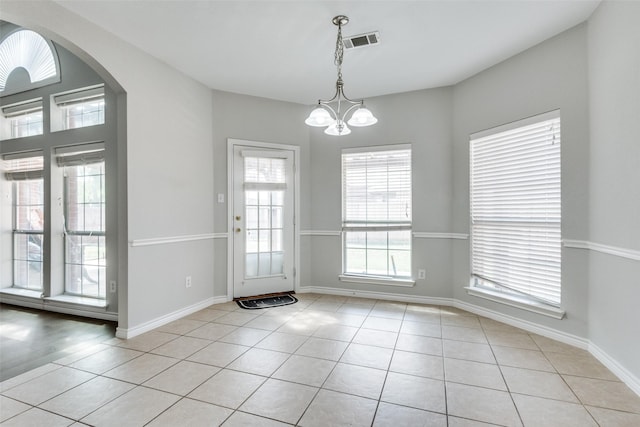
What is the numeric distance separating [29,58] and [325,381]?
5.05m

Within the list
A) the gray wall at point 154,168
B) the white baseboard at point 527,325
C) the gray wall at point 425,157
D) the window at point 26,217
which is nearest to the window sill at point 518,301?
the white baseboard at point 527,325

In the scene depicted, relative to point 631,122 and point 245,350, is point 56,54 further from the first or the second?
point 631,122

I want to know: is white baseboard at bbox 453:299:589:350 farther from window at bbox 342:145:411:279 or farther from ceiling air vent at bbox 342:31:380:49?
ceiling air vent at bbox 342:31:380:49

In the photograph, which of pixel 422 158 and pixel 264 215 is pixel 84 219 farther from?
pixel 422 158

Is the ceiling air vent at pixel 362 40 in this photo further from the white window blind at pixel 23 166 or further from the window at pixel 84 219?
the white window blind at pixel 23 166

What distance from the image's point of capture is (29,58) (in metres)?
3.80

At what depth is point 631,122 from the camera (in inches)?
79.2

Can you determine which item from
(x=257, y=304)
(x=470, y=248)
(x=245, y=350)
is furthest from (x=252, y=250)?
(x=470, y=248)

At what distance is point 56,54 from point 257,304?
3.74m

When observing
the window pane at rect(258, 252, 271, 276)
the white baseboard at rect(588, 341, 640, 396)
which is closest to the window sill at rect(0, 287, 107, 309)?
the window pane at rect(258, 252, 271, 276)

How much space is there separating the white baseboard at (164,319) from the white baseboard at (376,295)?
1.20 metres

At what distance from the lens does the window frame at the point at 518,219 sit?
2748mm

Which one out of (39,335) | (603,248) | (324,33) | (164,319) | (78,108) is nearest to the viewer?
(603,248)

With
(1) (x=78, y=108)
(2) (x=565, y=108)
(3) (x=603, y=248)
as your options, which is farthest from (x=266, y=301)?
(2) (x=565, y=108)
